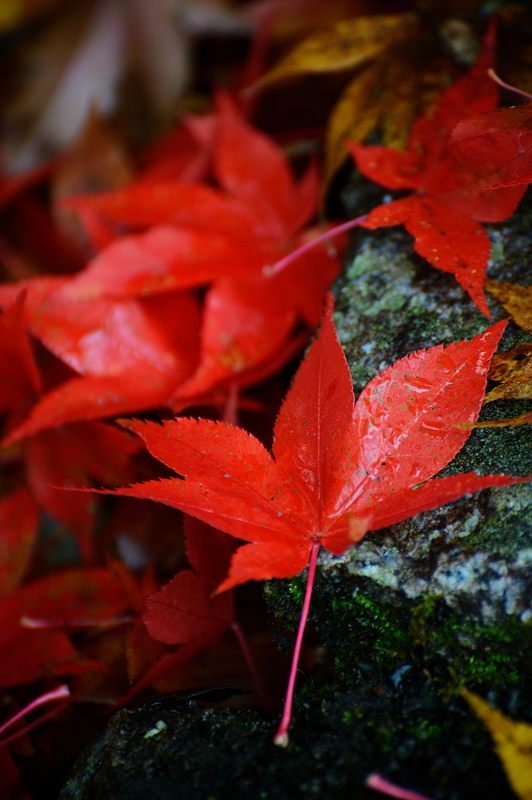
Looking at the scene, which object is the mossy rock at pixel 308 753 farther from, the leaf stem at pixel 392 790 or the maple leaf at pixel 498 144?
the maple leaf at pixel 498 144

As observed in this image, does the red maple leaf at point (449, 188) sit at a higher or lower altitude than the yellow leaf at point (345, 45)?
lower

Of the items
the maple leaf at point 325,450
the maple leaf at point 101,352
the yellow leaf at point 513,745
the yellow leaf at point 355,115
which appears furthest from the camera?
the yellow leaf at point 355,115

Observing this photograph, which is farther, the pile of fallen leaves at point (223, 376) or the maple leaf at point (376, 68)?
the maple leaf at point (376, 68)

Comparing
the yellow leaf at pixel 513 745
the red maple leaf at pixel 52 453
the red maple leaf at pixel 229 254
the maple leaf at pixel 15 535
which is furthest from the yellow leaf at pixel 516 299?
the maple leaf at pixel 15 535

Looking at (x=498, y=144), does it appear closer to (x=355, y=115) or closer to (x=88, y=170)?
(x=355, y=115)

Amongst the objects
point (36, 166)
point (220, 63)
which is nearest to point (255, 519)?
point (36, 166)

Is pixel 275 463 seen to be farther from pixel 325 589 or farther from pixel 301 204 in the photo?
pixel 301 204

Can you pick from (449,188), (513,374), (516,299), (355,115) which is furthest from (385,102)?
(513,374)

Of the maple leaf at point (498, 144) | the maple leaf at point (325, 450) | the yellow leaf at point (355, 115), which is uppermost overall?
the maple leaf at point (498, 144)
